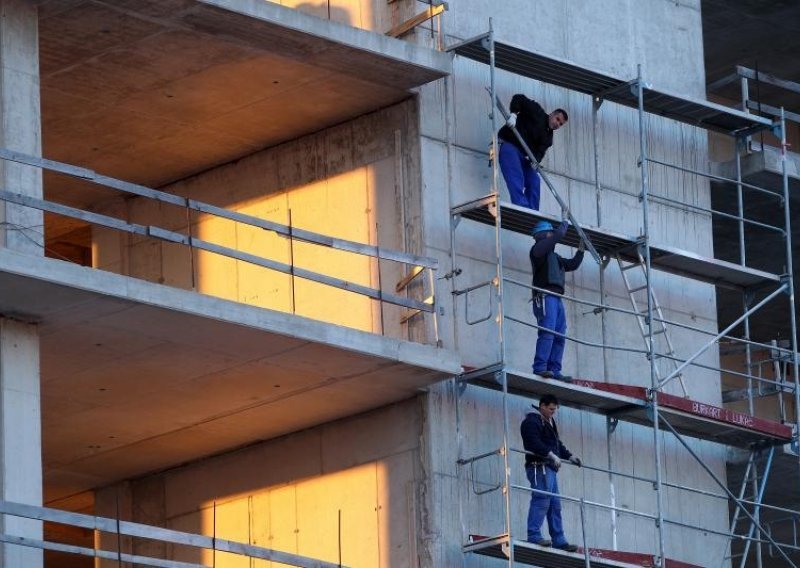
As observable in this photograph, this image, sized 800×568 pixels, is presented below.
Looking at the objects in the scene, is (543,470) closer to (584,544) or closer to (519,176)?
(584,544)

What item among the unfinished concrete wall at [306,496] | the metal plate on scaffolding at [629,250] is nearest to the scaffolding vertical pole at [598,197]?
the metal plate on scaffolding at [629,250]

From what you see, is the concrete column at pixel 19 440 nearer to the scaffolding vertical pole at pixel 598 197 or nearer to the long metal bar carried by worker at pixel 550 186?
the long metal bar carried by worker at pixel 550 186

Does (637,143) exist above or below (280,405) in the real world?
above

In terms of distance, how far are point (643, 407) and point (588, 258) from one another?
176 cm

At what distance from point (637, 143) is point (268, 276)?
4.22m

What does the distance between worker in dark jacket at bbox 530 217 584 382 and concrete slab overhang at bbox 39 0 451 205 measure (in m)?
1.90

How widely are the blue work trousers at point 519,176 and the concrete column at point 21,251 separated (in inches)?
197

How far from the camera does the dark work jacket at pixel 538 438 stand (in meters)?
20.7

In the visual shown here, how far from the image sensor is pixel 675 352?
23516mm

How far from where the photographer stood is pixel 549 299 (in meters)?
21.5

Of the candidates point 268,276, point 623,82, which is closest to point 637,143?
point 623,82

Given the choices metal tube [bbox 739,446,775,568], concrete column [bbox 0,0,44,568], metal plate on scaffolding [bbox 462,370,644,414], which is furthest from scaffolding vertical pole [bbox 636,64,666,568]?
concrete column [bbox 0,0,44,568]

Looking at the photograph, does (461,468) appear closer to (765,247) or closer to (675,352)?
(675,352)

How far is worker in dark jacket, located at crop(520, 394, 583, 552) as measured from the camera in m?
20.6
